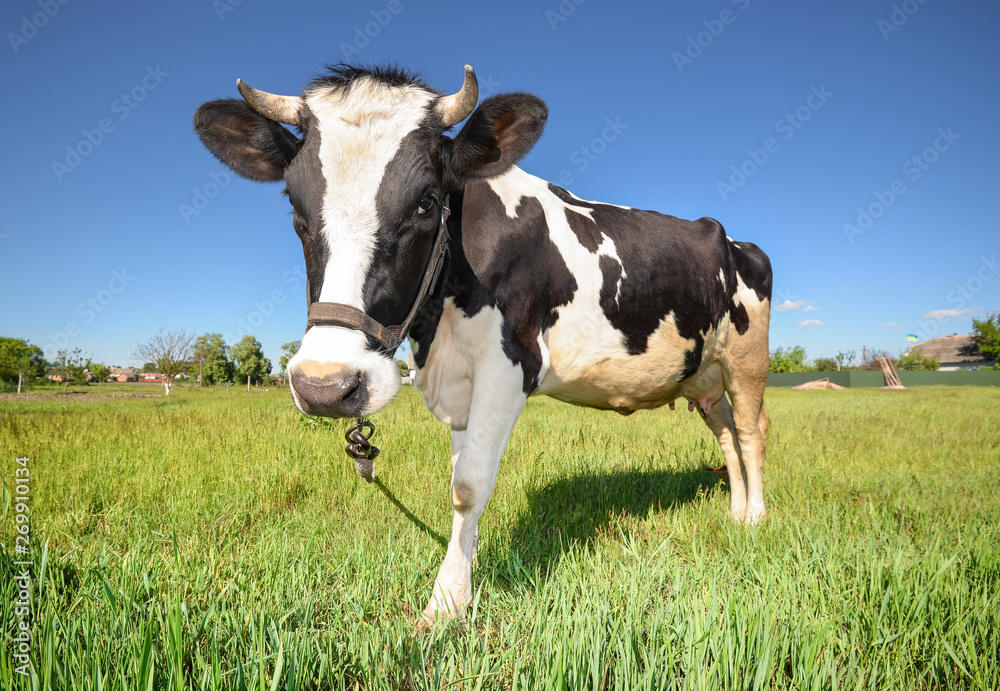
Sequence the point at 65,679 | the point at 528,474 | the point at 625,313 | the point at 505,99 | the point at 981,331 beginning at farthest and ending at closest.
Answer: the point at 981,331 < the point at 528,474 < the point at 625,313 < the point at 505,99 < the point at 65,679

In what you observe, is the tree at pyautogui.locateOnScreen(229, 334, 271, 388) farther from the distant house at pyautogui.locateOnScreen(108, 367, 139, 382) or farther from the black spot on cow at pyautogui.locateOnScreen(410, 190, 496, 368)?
the black spot on cow at pyautogui.locateOnScreen(410, 190, 496, 368)

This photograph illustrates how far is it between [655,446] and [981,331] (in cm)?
6910

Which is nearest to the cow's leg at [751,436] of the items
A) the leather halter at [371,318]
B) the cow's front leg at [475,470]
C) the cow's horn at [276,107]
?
the cow's front leg at [475,470]

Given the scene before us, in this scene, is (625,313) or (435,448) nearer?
(625,313)

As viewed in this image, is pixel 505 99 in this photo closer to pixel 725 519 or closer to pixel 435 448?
pixel 725 519

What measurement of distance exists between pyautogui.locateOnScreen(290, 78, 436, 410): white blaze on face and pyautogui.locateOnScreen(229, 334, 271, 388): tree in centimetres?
5649

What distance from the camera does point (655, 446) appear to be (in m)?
6.91

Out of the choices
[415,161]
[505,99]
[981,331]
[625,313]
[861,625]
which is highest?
[981,331]

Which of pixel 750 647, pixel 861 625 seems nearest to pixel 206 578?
pixel 750 647

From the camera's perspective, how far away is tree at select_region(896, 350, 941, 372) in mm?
62344

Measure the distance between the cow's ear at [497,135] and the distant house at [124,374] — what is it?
59401mm

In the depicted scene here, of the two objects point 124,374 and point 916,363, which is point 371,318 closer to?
point 124,374

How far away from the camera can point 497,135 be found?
2.55m

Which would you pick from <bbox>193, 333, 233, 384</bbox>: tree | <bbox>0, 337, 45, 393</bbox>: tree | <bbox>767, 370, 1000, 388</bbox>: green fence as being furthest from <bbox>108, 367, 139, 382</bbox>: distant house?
<bbox>767, 370, 1000, 388</bbox>: green fence
